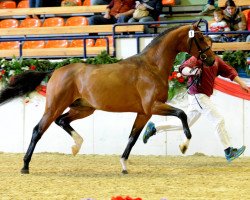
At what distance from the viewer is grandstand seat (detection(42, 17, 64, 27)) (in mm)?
17328

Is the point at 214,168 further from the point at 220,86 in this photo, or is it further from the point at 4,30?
the point at 4,30

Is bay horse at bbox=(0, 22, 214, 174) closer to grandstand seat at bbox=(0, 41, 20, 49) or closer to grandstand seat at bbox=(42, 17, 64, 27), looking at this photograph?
grandstand seat at bbox=(0, 41, 20, 49)

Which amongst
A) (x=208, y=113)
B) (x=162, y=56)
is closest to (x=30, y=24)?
(x=208, y=113)

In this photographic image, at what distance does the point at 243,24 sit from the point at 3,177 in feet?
19.8

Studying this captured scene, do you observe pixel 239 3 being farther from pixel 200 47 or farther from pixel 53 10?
pixel 53 10

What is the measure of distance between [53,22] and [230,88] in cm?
635

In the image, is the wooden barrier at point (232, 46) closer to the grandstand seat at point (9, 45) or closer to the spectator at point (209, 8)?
the spectator at point (209, 8)

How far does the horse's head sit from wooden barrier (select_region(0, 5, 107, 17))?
21.5 ft

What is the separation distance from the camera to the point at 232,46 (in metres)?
12.9

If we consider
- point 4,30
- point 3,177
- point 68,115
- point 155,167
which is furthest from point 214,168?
point 4,30

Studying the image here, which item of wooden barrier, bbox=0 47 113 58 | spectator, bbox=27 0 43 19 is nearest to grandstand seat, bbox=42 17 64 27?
spectator, bbox=27 0 43 19

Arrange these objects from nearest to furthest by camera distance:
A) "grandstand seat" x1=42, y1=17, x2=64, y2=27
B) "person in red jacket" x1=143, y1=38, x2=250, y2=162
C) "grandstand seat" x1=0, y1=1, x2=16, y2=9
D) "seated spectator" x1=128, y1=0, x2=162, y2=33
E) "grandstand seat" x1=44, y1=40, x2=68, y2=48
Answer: "person in red jacket" x1=143, y1=38, x2=250, y2=162 → "seated spectator" x1=128, y1=0, x2=162, y2=33 → "grandstand seat" x1=44, y1=40, x2=68, y2=48 → "grandstand seat" x1=42, y1=17, x2=64, y2=27 → "grandstand seat" x1=0, y1=1, x2=16, y2=9

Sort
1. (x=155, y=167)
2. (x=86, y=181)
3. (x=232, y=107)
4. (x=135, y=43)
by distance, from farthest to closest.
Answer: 1. (x=135, y=43)
2. (x=232, y=107)
3. (x=155, y=167)
4. (x=86, y=181)

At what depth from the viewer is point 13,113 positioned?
13594mm
